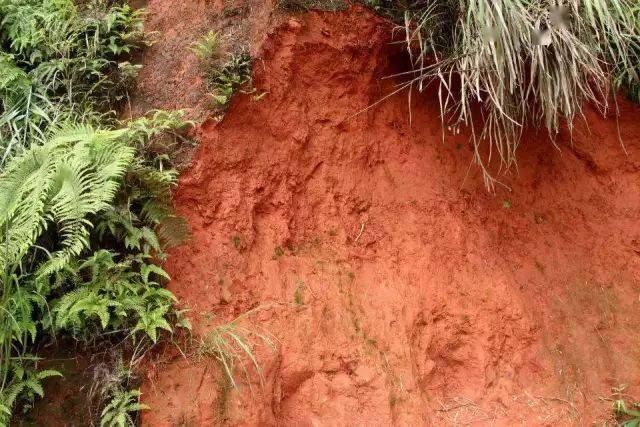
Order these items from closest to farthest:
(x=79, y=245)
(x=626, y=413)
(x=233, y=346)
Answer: (x=79, y=245) < (x=233, y=346) < (x=626, y=413)

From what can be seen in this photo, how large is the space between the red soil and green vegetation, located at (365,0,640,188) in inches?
15.5

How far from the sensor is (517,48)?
382 centimetres

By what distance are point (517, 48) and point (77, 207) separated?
273 cm

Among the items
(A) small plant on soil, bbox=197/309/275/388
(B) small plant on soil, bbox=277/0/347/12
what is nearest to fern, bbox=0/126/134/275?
(A) small plant on soil, bbox=197/309/275/388

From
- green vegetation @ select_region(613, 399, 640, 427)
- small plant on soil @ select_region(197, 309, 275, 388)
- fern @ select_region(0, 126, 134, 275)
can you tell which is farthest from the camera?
green vegetation @ select_region(613, 399, 640, 427)

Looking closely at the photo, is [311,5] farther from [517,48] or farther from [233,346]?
[233,346]

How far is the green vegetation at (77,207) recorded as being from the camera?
10.2 ft

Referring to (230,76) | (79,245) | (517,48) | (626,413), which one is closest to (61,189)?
(79,245)

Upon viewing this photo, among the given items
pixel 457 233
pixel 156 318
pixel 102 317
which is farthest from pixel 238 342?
pixel 457 233

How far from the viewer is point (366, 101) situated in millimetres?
4555

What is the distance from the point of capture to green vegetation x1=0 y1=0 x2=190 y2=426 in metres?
3.10

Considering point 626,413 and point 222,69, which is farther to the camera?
point 626,413

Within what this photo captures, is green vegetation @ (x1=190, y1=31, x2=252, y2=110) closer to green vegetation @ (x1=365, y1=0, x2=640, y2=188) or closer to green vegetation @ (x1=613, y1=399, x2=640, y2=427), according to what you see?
green vegetation @ (x1=365, y1=0, x2=640, y2=188)

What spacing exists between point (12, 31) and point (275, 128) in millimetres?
1923
